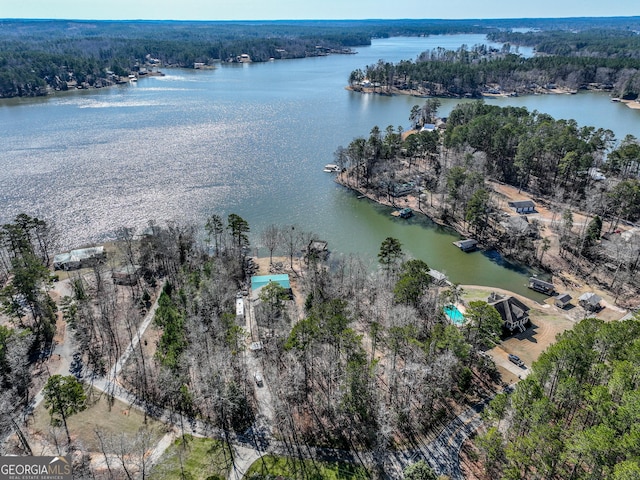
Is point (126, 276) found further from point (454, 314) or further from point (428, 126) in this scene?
point (428, 126)

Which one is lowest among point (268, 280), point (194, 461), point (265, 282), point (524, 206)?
point (265, 282)

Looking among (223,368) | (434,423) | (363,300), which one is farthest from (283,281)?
(434,423)

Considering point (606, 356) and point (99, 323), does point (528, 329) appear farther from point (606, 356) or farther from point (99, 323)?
point (99, 323)

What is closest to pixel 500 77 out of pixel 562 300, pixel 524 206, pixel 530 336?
pixel 524 206

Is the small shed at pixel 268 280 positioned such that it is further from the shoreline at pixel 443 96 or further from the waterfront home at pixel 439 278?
the shoreline at pixel 443 96

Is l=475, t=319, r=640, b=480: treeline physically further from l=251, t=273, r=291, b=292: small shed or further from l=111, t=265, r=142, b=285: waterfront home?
l=111, t=265, r=142, b=285: waterfront home

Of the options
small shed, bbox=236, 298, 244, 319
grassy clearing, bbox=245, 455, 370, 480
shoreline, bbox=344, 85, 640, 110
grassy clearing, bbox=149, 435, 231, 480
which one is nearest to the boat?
small shed, bbox=236, 298, 244, 319
